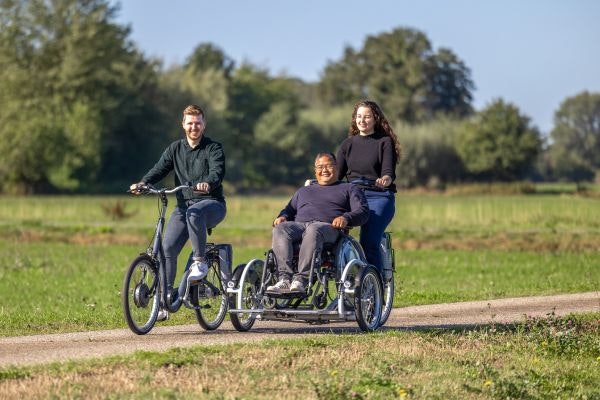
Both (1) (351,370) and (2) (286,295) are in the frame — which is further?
(2) (286,295)

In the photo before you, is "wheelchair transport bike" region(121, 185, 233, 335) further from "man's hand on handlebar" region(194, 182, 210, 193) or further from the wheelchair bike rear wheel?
"man's hand on handlebar" region(194, 182, 210, 193)

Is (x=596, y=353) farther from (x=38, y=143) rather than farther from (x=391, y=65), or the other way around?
(x=391, y=65)

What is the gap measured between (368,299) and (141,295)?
2409 millimetres

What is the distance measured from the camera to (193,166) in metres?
13.9

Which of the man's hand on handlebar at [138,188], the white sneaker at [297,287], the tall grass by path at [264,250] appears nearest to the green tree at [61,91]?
the tall grass by path at [264,250]

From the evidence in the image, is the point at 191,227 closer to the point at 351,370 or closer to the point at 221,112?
the point at 351,370

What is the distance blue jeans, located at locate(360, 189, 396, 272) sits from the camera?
48.6 ft

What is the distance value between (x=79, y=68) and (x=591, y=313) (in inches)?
2853

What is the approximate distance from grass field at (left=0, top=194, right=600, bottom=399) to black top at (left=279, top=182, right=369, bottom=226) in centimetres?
134

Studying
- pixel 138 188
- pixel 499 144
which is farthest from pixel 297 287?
pixel 499 144

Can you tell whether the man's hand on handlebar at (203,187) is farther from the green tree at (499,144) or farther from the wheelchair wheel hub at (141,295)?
the green tree at (499,144)

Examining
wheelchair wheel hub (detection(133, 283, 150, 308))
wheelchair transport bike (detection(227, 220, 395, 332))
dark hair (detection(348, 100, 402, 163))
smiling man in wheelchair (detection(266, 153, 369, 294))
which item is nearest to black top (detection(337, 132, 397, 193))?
dark hair (detection(348, 100, 402, 163))

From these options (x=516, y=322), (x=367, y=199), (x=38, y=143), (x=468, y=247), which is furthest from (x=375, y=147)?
(x=38, y=143)

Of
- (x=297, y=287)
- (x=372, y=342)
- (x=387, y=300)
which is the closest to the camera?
(x=372, y=342)
